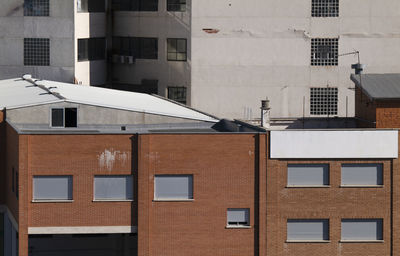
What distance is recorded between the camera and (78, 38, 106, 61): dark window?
349ft

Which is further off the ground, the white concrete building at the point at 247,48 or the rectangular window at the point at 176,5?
the rectangular window at the point at 176,5

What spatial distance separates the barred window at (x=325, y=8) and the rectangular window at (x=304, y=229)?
93.1ft

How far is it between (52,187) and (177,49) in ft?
102

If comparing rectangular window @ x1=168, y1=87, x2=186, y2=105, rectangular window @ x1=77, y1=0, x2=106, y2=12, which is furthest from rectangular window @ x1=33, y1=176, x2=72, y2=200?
rectangular window @ x1=168, y1=87, x2=186, y2=105

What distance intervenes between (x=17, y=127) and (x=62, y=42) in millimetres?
24162

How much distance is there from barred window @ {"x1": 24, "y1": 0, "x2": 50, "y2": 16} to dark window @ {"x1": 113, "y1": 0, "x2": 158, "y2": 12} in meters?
7.10

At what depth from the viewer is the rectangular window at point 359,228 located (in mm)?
80062

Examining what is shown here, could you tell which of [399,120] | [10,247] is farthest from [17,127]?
[399,120]

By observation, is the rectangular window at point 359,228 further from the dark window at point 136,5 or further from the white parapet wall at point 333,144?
the dark window at point 136,5

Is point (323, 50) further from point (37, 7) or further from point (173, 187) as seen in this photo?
point (173, 187)

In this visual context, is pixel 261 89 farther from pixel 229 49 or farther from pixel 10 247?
pixel 10 247

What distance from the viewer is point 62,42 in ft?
343

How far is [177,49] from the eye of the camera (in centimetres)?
10731

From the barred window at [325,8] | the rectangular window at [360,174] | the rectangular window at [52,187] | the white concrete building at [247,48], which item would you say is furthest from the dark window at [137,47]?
the rectangular window at [52,187]
